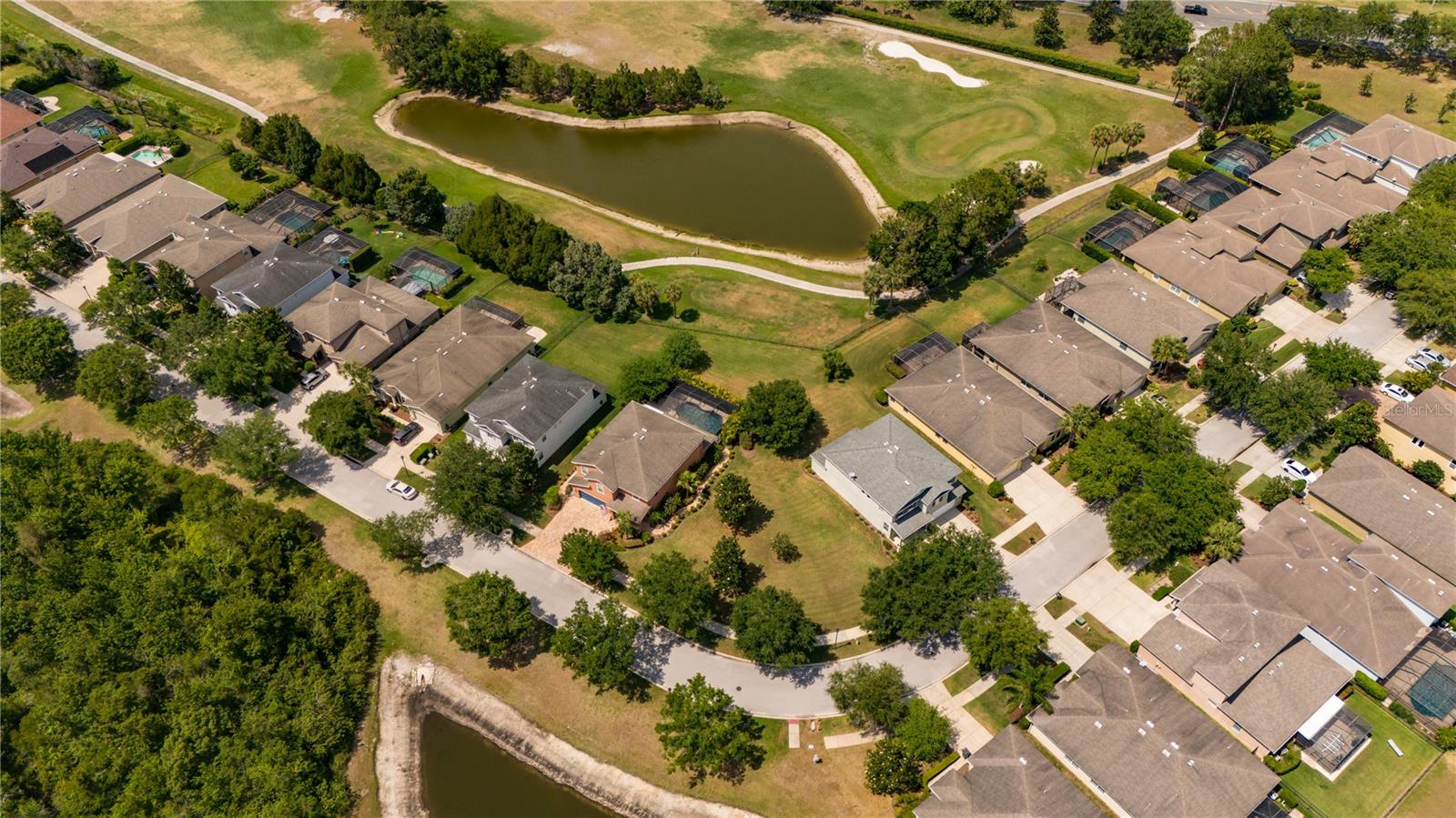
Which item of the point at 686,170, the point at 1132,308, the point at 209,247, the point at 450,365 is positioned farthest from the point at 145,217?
the point at 1132,308

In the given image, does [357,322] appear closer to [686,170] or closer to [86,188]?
[86,188]

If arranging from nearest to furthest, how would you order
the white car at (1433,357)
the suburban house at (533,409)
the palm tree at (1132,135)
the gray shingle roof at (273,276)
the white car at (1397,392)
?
the suburban house at (533,409), the white car at (1397,392), the white car at (1433,357), the gray shingle roof at (273,276), the palm tree at (1132,135)

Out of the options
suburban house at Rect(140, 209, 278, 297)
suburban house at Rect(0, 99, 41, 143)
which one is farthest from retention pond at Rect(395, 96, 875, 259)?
suburban house at Rect(0, 99, 41, 143)

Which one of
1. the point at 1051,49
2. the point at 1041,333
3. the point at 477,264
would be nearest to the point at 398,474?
the point at 477,264

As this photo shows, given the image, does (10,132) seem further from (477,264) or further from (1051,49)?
(1051,49)

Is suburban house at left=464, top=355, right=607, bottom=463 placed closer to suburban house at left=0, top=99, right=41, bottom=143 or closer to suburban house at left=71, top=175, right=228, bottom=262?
suburban house at left=71, top=175, right=228, bottom=262

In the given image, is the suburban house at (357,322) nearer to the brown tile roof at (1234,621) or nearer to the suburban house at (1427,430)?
the brown tile roof at (1234,621)

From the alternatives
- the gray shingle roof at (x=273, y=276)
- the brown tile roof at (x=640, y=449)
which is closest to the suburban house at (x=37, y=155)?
the gray shingle roof at (x=273, y=276)
